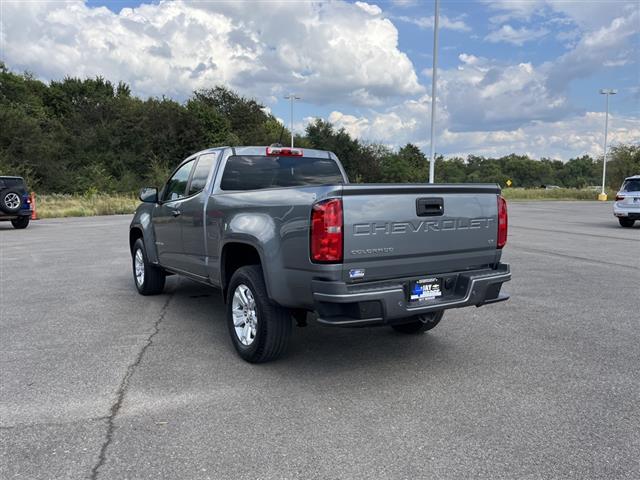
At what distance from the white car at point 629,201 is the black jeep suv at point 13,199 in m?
20.4

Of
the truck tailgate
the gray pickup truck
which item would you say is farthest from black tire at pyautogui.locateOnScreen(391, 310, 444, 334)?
the truck tailgate

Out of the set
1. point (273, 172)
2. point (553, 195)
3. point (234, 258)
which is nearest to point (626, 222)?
point (273, 172)

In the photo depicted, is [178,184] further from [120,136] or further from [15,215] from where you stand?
[120,136]

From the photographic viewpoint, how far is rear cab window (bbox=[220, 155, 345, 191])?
230 inches

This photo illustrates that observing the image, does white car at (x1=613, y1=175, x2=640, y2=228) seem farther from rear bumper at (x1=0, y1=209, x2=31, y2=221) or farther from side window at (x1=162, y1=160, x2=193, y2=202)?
rear bumper at (x1=0, y1=209, x2=31, y2=221)

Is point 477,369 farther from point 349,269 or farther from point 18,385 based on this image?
point 18,385

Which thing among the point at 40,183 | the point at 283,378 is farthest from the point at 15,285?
the point at 40,183

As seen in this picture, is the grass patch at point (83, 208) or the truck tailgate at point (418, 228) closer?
the truck tailgate at point (418, 228)

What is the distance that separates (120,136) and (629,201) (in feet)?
159

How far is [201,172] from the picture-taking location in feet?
20.4

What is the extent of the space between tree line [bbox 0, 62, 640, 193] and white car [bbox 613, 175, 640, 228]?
28.4 metres

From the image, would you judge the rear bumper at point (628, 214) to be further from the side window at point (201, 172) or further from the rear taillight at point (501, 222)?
the side window at point (201, 172)

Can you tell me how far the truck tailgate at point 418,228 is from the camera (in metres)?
4.00

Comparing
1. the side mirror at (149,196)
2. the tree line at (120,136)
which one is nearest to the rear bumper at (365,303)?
the side mirror at (149,196)
